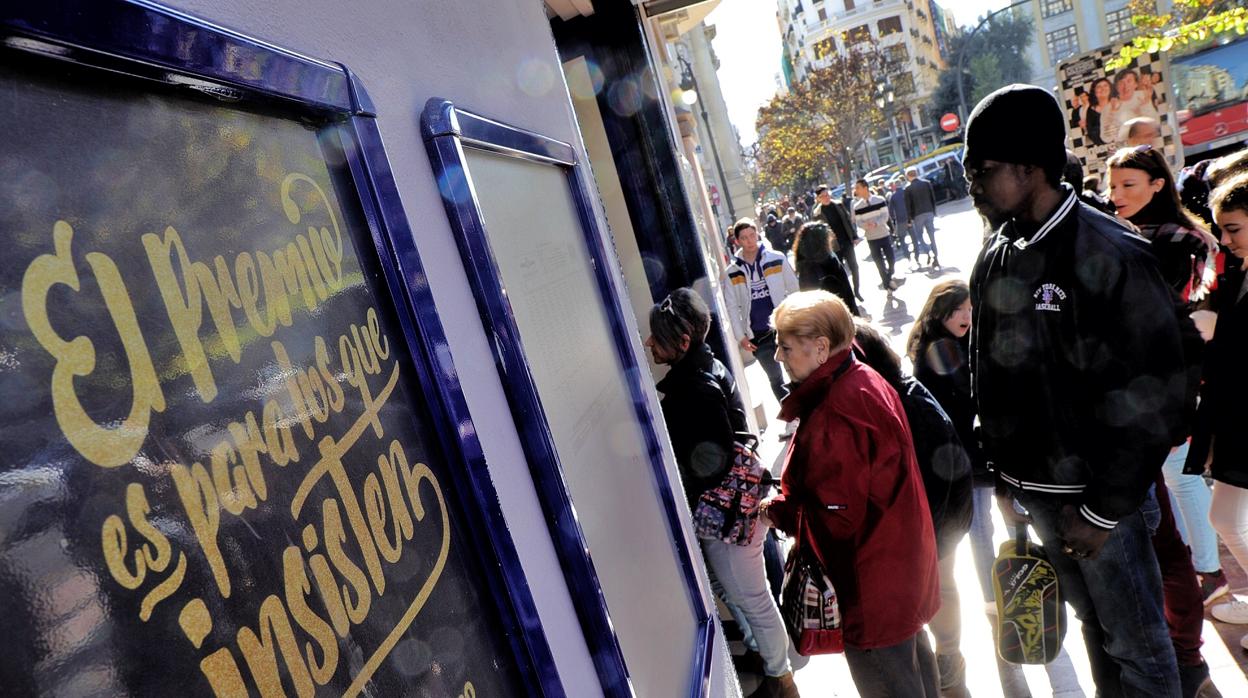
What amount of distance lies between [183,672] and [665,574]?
1.84 meters

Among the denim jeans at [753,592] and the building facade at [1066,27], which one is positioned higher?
the building facade at [1066,27]

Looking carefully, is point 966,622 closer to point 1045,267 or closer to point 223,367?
point 1045,267

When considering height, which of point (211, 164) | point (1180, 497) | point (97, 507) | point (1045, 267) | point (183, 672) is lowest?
point (1180, 497)

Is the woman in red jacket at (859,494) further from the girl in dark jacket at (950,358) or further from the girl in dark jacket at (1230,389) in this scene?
the girl in dark jacket at (1230,389)

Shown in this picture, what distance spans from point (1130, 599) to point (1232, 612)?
151 centimetres

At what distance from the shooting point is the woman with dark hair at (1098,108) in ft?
32.2

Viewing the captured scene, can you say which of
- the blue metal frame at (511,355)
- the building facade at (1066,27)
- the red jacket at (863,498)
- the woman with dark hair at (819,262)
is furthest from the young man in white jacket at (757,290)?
the building facade at (1066,27)

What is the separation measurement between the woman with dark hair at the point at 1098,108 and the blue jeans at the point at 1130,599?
8.81 metres

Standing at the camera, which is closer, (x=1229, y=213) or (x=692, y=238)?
(x=1229, y=213)

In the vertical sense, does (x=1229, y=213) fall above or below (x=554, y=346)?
below

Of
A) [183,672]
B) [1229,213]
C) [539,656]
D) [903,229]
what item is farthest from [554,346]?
[903,229]

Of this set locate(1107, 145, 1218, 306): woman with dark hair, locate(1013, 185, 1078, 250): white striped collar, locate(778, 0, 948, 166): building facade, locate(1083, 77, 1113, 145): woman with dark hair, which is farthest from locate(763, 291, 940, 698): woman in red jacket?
locate(778, 0, 948, 166): building facade

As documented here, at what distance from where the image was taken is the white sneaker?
3479 mm

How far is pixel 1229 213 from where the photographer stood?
304cm
